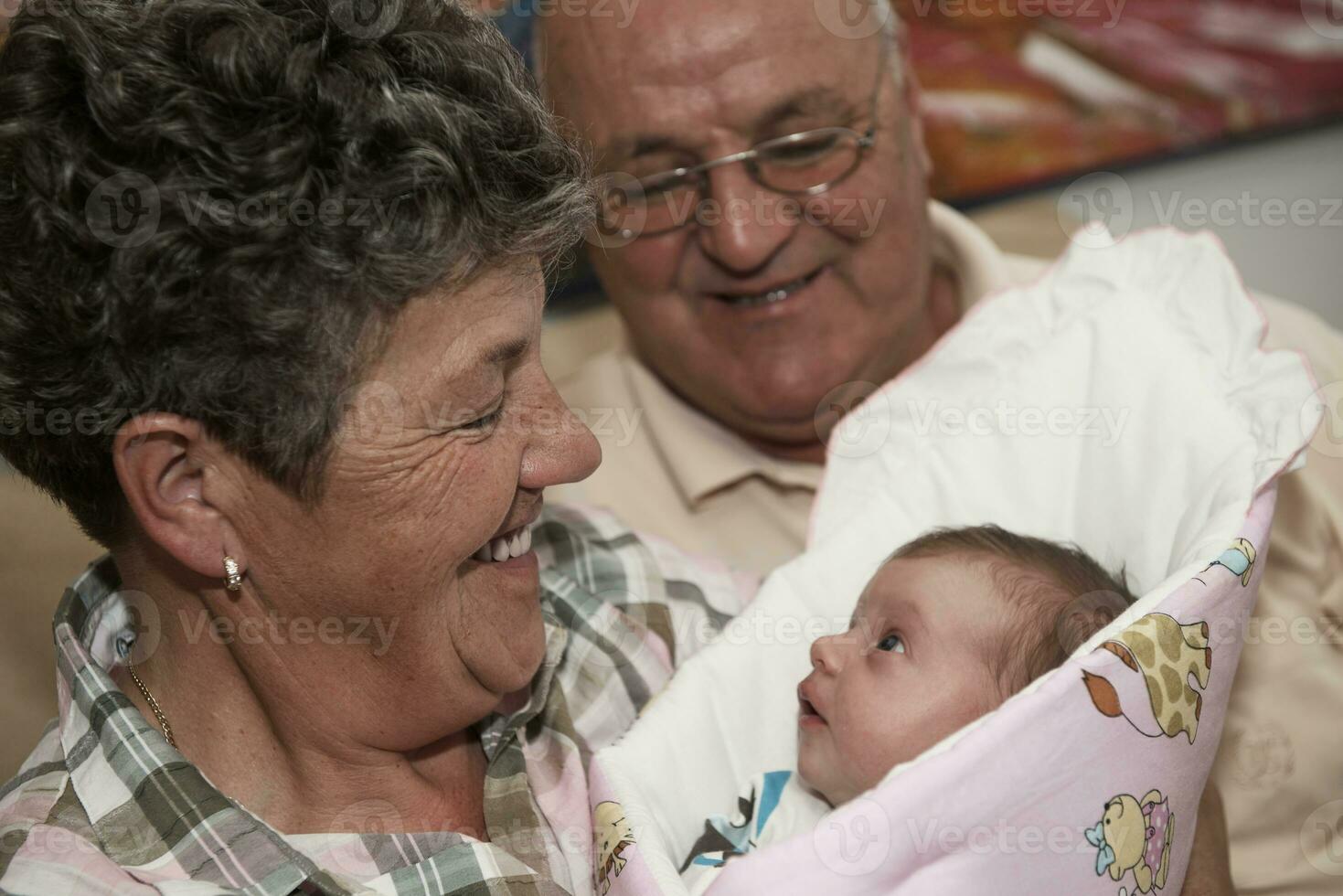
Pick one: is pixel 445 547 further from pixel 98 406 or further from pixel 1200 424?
pixel 1200 424

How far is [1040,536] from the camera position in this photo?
5.68 feet

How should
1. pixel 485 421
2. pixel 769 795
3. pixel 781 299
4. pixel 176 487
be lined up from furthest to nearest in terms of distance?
pixel 781 299 → pixel 769 795 → pixel 485 421 → pixel 176 487

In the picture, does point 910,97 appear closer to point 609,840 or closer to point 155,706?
point 609,840

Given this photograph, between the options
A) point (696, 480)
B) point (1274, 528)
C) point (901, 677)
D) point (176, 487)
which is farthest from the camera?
point (696, 480)

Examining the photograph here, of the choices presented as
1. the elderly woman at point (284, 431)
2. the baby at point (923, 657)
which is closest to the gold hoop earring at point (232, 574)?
the elderly woman at point (284, 431)

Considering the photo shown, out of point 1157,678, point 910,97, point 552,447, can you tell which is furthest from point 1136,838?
point 910,97

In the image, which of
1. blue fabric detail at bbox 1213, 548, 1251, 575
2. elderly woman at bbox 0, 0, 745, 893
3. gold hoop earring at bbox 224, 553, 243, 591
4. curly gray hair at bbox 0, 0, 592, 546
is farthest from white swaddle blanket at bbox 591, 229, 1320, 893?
curly gray hair at bbox 0, 0, 592, 546

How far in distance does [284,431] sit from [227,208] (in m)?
0.21

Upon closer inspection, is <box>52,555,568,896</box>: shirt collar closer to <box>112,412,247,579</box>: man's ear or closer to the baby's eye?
<box>112,412,247,579</box>: man's ear

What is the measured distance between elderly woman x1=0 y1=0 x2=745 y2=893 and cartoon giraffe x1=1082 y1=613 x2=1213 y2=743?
59 centimetres

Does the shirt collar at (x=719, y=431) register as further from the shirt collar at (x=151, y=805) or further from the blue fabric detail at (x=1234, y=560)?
the shirt collar at (x=151, y=805)

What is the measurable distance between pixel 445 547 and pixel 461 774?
0.37 m

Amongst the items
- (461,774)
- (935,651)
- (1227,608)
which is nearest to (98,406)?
(461,774)

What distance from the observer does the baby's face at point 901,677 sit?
4.53 feet
